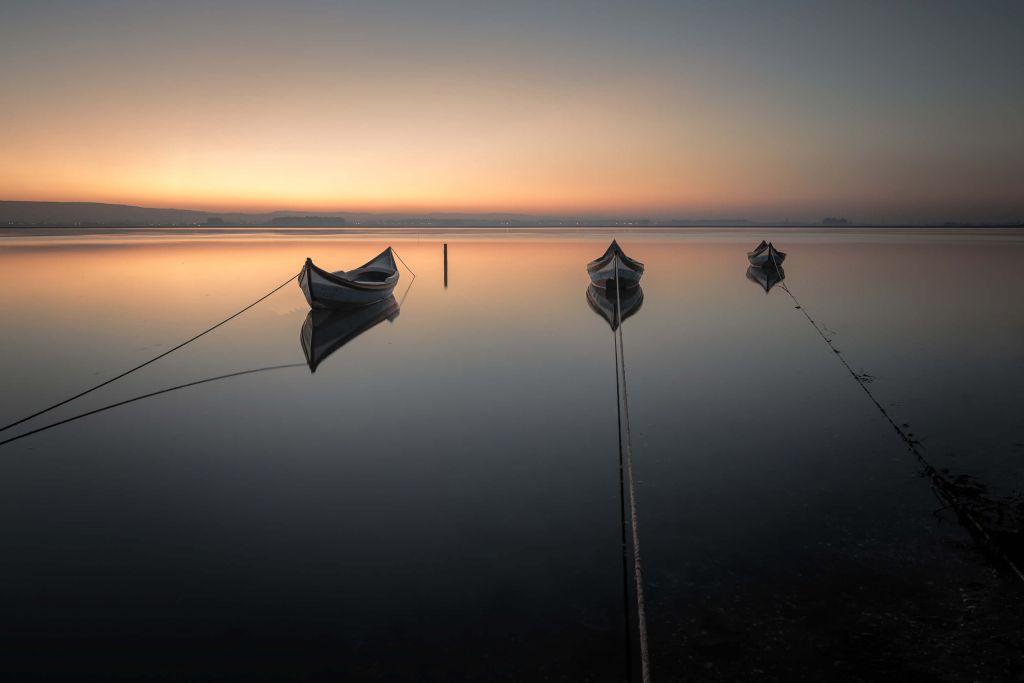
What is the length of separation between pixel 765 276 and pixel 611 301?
1739cm

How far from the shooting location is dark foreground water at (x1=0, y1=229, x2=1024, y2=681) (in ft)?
14.3

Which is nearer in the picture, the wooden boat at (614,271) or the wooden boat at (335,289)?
the wooden boat at (335,289)

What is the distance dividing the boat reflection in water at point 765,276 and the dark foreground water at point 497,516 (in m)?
17.6

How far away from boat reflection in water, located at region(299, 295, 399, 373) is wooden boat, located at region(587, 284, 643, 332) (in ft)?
27.2

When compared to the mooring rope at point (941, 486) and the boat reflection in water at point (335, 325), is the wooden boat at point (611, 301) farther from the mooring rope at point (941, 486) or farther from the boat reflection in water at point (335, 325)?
the mooring rope at point (941, 486)

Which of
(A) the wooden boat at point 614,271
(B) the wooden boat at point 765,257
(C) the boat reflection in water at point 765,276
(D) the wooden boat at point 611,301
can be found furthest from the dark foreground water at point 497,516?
(B) the wooden boat at point 765,257

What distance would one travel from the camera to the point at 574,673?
4.12 m

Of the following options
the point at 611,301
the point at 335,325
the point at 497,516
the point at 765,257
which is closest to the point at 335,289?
the point at 335,325

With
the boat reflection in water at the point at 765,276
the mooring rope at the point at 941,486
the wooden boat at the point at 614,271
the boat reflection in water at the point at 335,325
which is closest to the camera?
the mooring rope at the point at 941,486

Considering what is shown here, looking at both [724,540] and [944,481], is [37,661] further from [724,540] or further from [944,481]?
[944,481]

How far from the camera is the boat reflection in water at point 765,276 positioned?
32594 millimetres

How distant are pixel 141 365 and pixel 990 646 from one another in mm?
16107

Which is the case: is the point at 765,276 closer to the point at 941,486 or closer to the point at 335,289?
the point at 335,289

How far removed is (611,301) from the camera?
25078mm
